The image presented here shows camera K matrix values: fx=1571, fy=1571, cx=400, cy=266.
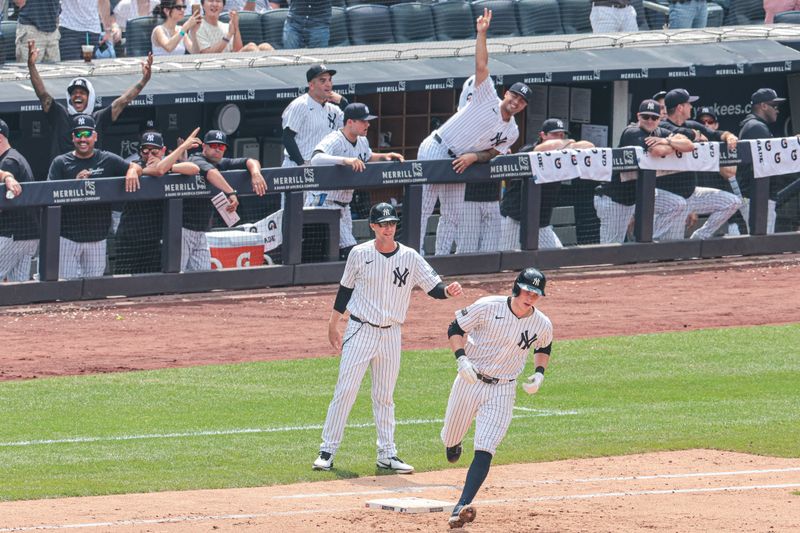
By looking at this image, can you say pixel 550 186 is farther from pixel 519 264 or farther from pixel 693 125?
pixel 693 125

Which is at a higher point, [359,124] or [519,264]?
[359,124]

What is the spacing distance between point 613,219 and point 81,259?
6022 millimetres

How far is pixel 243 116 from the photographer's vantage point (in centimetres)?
1739

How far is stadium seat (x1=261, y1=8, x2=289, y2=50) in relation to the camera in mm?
18453

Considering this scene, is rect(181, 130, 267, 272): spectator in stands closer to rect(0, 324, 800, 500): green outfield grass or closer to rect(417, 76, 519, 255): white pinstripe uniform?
rect(417, 76, 519, 255): white pinstripe uniform

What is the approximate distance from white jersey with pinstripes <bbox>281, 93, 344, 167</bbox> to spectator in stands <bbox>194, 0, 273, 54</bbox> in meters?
2.24

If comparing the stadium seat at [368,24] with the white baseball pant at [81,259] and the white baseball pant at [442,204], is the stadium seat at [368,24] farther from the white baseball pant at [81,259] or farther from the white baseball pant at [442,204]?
the white baseball pant at [81,259]

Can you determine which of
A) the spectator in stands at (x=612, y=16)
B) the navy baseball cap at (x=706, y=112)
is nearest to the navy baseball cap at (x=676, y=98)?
the navy baseball cap at (x=706, y=112)

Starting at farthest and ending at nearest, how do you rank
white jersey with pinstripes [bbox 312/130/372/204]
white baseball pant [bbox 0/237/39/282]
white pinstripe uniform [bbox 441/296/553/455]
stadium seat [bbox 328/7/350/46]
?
1. stadium seat [bbox 328/7/350/46]
2. white jersey with pinstripes [bbox 312/130/372/204]
3. white baseball pant [bbox 0/237/39/282]
4. white pinstripe uniform [bbox 441/296/553/455]

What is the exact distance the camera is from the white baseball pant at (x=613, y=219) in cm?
1731

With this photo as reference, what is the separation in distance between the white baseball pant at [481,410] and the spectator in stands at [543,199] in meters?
7.46

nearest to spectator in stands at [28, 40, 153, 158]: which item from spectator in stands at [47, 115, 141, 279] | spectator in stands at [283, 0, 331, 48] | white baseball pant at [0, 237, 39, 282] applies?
spectator in stands at [47, 115, 141, 279]

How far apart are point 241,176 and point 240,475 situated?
18.9 feet

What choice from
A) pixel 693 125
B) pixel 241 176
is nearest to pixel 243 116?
pixel 241 176
